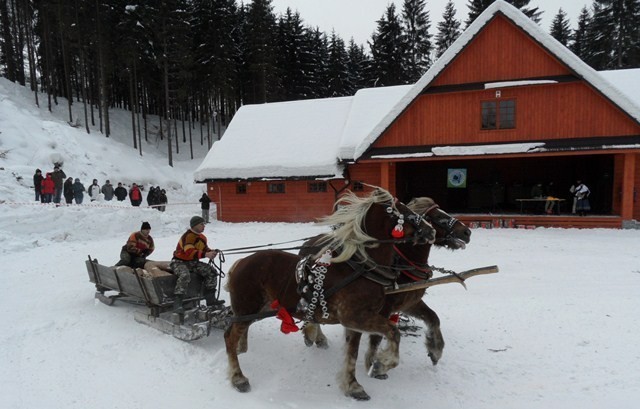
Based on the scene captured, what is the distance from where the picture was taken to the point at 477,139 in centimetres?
1561

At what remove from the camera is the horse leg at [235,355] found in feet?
14.3

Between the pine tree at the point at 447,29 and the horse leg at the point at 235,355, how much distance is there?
39374 mm

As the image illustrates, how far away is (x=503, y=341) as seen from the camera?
535 cm

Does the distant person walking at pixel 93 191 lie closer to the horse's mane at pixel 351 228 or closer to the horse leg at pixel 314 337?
the horse leg at pixel 314 337

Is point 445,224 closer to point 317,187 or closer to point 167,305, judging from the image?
point 167,305

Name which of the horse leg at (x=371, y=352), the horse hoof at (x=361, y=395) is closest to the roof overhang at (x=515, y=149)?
the horse leg at (x=371, y=352)

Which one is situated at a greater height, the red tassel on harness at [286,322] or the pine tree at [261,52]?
the pine tree at [261,52]

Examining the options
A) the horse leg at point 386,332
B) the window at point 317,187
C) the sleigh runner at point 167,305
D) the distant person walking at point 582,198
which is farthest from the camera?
the window at point 317,187

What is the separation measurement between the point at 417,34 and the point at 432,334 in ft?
128

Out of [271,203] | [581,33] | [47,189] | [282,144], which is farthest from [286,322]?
[581,33]

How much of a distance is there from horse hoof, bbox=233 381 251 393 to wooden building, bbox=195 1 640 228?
11923 millimetres

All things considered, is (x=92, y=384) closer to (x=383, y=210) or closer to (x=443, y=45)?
(x=383, y=210)

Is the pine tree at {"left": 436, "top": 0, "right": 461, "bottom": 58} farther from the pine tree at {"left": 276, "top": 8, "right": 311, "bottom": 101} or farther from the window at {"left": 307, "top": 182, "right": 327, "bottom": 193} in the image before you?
the window at {"left": 307, "top": 182, "right": 327, "bottom": 193}

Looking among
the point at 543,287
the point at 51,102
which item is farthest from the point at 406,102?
the point at 51,102
